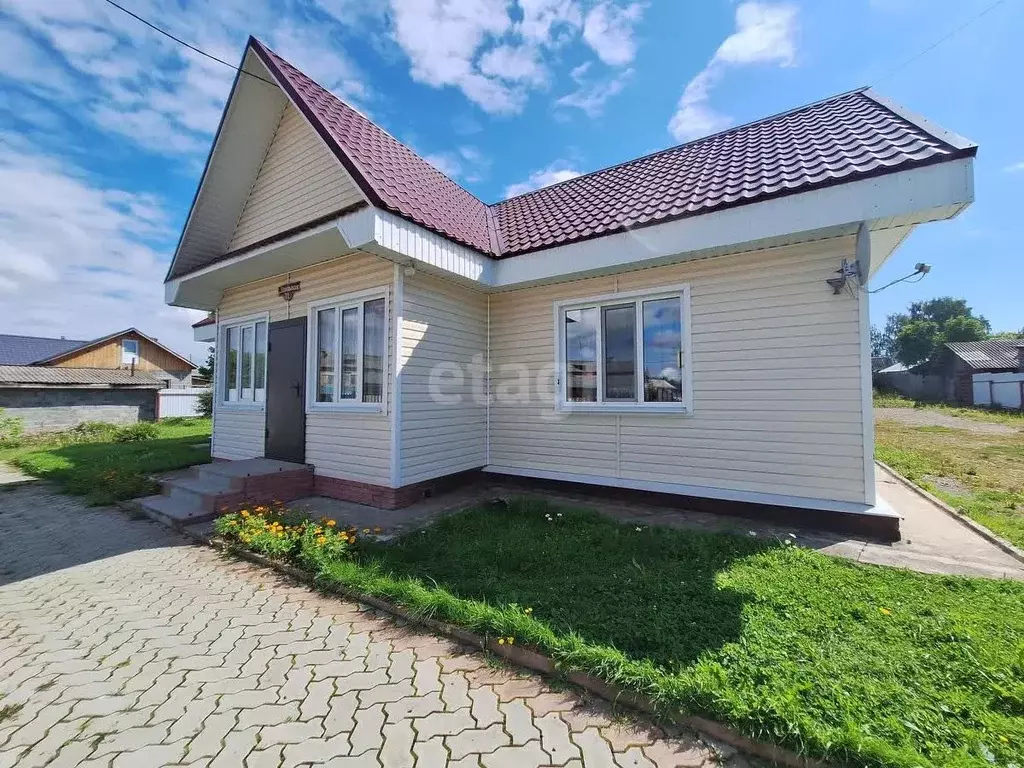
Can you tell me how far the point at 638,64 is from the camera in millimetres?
7902

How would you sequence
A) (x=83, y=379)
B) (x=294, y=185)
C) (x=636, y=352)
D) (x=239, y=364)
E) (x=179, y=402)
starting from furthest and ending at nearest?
1. (x=179, y=402)
2. (x=83, y=379)
3. (x=239, y=364)
4. (x=294, y=185)
5. (x=636, y=352)

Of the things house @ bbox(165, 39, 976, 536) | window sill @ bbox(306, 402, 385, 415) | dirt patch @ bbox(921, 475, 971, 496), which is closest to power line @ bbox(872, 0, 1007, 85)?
house @ bbox(165, 39, 976, 536)

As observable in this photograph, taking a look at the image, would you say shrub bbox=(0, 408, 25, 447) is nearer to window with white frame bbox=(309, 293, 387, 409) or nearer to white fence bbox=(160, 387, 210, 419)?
white fence bbox=(160, 387, 210, 419)

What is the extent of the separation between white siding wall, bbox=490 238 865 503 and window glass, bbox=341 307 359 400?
10.8ft

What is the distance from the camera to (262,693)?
2311mm

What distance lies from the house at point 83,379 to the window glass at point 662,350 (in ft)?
75.1

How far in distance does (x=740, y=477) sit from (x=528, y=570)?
3184 millimetres

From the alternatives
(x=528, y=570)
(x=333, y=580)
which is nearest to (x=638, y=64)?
(x=528, y=570)

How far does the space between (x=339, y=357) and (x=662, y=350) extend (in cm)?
490

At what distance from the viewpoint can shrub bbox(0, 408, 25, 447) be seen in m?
14.3

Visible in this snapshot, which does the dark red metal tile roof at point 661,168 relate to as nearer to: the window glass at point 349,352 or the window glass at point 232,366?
the window glass at point 349,352

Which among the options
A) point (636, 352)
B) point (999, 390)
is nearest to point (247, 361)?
point (636, 352)

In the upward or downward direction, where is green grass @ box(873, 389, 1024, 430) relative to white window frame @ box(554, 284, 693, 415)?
downward

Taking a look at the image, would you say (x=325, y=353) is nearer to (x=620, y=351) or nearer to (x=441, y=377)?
(x=441, y=377)
